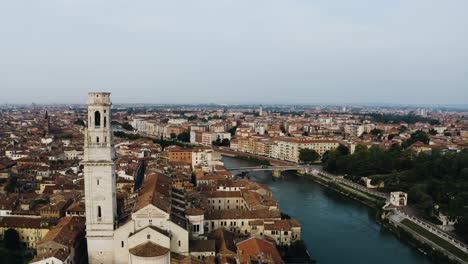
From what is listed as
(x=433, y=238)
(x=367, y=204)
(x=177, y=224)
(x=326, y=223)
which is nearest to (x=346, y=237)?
(x=326, y=223)

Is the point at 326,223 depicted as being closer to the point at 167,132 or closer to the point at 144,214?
the point at 144,214

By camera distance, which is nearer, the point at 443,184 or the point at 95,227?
the point at 95,227

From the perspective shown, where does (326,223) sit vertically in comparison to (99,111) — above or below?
below

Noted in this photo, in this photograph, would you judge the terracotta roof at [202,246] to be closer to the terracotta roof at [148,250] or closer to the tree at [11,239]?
the terracotta roof at [148,250]

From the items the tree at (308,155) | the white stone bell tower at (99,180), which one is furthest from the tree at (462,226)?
the tree at (308,155)

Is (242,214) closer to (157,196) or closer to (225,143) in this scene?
(157,196)

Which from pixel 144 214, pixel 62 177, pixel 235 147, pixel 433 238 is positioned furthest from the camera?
pixel 235 147
